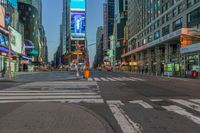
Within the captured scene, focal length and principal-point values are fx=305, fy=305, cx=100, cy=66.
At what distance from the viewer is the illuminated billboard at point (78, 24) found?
208 ft

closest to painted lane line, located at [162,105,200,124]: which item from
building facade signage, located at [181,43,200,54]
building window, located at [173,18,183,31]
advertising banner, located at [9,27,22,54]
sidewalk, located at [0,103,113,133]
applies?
sidewalk, located at [0,103,113,133]

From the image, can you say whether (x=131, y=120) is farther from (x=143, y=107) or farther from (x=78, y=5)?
(x=78, y=5)

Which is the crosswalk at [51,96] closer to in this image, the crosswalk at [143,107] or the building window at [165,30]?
the crosswalk at [143,107]

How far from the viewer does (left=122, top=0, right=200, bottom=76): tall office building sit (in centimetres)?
5412

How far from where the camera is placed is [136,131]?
746cm

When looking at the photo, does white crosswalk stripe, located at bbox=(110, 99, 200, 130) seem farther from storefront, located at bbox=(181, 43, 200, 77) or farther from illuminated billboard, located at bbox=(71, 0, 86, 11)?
illuminated billboard, located at bbox=(71, 0, 86, 11)

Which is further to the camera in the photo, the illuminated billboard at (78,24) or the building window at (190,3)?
the illuminated billboard at (78,24)

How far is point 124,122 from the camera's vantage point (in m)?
8.67

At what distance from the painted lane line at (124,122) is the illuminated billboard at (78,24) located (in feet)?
172

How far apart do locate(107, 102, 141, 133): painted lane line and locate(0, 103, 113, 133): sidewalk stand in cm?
46

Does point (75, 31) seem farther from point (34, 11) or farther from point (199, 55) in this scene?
point (34, 11)

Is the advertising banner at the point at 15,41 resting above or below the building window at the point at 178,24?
below

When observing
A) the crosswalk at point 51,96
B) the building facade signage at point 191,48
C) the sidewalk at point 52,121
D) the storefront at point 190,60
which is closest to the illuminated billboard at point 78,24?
the building facade signage at point 191,48

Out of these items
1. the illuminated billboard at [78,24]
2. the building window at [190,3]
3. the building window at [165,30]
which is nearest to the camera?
the building window at [190,3]
